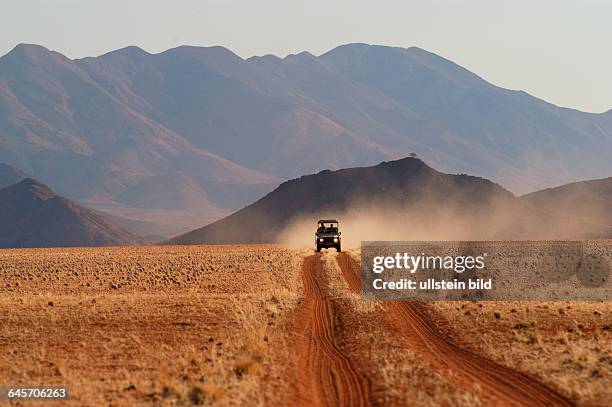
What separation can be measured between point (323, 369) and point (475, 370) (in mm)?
3294

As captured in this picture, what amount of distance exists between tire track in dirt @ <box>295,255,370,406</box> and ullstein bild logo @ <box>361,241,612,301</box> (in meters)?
7.48

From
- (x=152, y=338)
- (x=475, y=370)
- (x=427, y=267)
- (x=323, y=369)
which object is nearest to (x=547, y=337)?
(x=475, y=370)

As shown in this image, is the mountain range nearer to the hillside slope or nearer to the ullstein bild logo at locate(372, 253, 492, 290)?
the hillside slope

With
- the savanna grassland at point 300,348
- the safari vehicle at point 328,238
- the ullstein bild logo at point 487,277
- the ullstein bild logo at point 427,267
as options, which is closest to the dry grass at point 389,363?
the savanna grassland at point 300,348

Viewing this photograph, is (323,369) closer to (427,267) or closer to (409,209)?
(427,267)

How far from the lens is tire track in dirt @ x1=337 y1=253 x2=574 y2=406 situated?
15.5 meters

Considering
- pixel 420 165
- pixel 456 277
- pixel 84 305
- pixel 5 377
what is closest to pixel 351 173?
pixel 420 165

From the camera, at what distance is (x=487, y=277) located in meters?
41.8

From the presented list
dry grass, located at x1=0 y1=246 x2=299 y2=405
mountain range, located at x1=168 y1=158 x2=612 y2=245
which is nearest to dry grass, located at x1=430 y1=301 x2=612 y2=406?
dry grass, located at x1=0 y1=246 x2=299 y2=405

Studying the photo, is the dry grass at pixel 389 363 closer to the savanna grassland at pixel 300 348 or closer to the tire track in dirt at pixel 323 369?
the savanna grassland at pixel 300 348

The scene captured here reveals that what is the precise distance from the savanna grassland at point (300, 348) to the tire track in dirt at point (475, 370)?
0.04 m

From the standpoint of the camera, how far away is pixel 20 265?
6006 centimetres

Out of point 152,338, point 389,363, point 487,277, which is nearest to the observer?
point 389,363

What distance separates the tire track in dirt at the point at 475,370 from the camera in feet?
50.9
